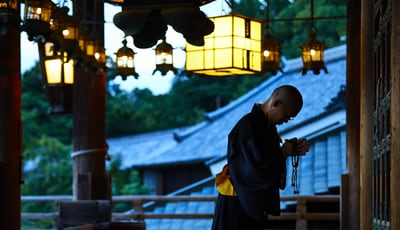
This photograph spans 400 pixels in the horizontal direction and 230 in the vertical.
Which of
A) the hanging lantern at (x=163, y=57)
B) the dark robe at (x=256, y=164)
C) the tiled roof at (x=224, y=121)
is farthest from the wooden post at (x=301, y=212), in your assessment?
the dark robe at (x=256, y=164)

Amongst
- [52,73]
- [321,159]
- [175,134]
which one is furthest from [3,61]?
[175,134]

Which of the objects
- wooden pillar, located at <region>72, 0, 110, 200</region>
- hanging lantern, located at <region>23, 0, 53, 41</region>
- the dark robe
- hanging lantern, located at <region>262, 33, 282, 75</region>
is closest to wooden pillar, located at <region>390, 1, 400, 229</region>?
the dark robe

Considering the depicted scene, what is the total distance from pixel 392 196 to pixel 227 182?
1.24m

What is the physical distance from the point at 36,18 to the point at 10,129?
1801 mm

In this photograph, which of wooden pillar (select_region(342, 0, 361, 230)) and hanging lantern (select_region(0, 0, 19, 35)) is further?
wooden pillar (select_region(342, 0, 361, 230))

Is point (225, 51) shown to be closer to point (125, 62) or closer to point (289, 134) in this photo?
point (125, 62)

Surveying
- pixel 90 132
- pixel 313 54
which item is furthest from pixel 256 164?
pixel 90 132

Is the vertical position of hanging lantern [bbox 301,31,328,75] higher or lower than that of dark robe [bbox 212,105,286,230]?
higher

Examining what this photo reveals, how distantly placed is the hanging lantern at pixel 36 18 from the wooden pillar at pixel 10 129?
1.13 meters

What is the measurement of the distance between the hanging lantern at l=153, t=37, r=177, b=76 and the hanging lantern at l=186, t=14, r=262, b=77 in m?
1.60

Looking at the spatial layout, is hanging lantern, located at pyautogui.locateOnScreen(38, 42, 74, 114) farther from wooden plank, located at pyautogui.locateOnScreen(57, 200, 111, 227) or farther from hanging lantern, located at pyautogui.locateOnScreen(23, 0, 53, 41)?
hanging lantern, located at pyautogui.locateOnScreen(23, 0, 53, 41)

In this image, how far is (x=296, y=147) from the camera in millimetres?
5465

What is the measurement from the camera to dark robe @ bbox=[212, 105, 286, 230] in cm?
550

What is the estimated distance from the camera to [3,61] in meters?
9.31
